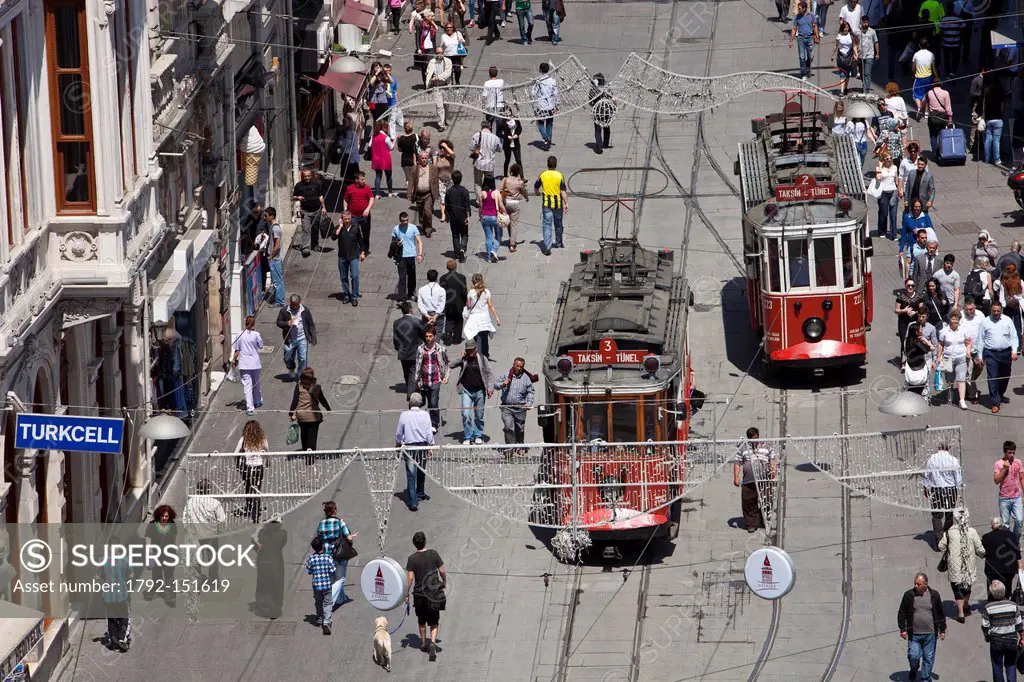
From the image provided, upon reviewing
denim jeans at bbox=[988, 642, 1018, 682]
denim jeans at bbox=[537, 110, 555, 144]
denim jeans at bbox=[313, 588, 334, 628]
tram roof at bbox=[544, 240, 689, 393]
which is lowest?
denim jeans at bbox=[988, 642, 1018, 682]

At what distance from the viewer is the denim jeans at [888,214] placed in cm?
4438

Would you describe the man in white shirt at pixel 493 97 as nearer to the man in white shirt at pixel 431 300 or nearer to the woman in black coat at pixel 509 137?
the woman in black coat at pixel 509 137

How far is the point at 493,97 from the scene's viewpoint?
147 feet

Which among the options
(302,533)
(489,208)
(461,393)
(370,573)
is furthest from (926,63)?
(370,573)

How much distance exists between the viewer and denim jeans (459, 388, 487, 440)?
35.8 meters

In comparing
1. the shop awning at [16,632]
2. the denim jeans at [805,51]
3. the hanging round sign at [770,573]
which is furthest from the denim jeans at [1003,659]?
the denim jeans at [805,51]

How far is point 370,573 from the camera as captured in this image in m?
28.6

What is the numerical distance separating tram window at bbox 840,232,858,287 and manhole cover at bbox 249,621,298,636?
37.5 ft

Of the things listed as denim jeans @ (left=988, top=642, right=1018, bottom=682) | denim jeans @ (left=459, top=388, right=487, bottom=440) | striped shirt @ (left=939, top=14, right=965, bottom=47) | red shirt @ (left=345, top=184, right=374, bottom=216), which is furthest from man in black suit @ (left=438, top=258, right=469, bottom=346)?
striped shirt @ (left=939, top=14, right=965, bottom=47)

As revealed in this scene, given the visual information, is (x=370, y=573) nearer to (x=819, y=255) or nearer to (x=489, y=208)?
(x=819, y=255)

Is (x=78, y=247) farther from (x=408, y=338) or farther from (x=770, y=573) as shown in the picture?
(x=770, y=573)

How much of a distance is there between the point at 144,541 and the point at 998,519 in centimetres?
1094

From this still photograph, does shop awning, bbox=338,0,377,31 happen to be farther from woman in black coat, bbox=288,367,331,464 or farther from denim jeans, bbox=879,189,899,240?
woman in black coat, bbox=288,367,331,464

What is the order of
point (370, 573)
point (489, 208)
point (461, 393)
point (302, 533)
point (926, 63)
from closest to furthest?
point (370, 573) → point (302, 533) → point (461, 393) → point (489, 208) → point (926, 63)
